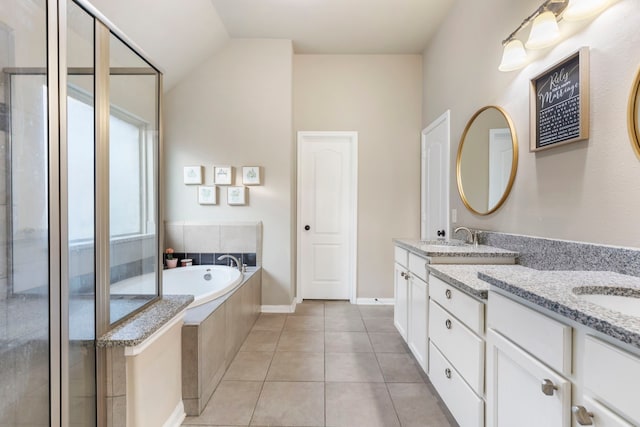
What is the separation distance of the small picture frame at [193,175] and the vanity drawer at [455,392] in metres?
2.68

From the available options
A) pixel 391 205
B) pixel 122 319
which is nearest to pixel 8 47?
pixel 122 319

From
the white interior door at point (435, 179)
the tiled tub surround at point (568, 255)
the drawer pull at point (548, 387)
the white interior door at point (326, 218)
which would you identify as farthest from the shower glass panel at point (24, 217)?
the white interior door at point (435, 179)

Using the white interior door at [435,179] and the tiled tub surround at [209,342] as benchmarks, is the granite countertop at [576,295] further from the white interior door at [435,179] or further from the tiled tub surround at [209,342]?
the white interior door at [435,179]

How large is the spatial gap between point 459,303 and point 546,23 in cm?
139

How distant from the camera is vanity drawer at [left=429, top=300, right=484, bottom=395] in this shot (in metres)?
1.19

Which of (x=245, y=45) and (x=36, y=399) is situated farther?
(x=245, y=45)

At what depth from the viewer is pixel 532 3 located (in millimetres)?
1555

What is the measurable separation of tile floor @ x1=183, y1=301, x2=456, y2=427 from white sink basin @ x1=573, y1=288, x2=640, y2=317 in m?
1.06

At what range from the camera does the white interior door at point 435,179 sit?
105 inches

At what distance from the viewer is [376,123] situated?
3.37 m

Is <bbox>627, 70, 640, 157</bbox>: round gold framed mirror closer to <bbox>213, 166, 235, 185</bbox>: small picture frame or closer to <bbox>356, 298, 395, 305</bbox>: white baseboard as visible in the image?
<bbox>356, 298, 395, 305</bbox>: white baseboard

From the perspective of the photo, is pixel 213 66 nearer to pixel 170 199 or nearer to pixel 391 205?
pixel 170 199

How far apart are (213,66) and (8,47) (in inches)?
97.7

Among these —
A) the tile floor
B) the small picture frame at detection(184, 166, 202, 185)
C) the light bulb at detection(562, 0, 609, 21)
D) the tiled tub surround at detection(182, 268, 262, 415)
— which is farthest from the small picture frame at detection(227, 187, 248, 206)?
the light bulb at detection(562, 0, 609, 21)
